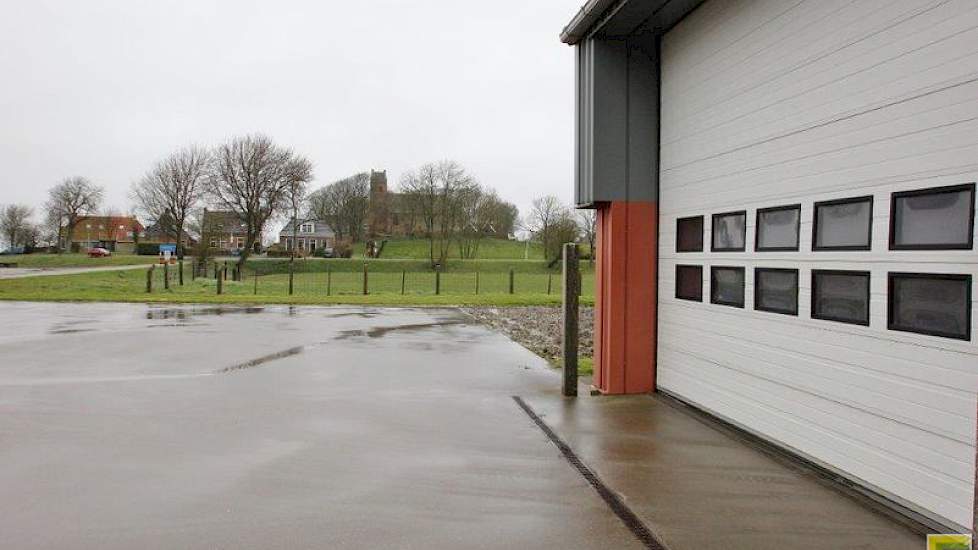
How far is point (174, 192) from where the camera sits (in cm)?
6025

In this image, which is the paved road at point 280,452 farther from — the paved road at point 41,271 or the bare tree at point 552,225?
the bare tree at point 552,225

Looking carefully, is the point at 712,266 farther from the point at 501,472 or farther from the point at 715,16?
the point at 501,472

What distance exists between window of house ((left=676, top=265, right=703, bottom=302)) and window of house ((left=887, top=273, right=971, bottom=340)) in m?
3.09

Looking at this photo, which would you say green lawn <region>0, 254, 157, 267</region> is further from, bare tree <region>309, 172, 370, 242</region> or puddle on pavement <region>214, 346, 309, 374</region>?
puddle on pavement <region>214, 346, 309, 374</region>

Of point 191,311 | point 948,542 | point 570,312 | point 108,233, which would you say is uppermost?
point 108,233

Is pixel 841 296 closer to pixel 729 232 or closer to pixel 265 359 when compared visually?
pixel 729 232

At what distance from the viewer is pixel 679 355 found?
838 cm

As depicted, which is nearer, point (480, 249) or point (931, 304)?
point (931, 304)

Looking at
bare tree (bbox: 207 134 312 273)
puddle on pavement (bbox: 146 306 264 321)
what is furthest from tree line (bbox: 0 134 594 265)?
puddle on pavement (bbox: 146 306 264 321)

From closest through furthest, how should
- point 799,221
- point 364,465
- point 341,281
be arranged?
point 364,465, point 799,221, point 341,281

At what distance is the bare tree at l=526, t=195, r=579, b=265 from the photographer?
54.7 meters

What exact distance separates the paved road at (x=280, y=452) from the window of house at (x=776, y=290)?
2.37 meters

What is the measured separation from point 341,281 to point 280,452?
1424 inches

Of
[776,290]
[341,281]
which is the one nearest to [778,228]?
[776,290]
